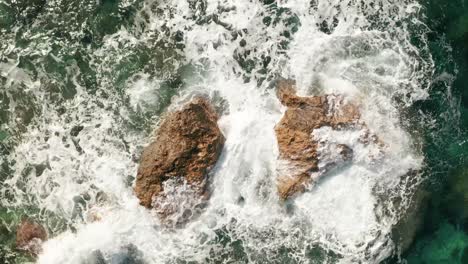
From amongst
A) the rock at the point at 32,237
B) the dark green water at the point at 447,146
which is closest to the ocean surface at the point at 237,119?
the dark green water at the point at 447,146

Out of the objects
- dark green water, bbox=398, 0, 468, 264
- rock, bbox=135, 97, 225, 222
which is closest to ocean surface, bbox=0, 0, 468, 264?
dark green water, bbox=398, 0, 468, 264

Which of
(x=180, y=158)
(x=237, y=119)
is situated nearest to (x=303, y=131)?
(x=237, y=119)

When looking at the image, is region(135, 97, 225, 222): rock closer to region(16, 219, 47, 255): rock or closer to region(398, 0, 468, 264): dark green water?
region(16, 219, 47, 255): rock

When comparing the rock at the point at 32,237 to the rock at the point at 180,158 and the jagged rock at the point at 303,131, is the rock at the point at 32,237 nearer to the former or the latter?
the rock at the point at 180,158

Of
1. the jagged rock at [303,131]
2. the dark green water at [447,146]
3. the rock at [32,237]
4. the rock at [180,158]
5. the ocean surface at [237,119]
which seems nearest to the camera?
the rock at [180,158]

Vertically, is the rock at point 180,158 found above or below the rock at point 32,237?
above

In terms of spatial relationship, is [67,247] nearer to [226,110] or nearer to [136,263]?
[136,263]
